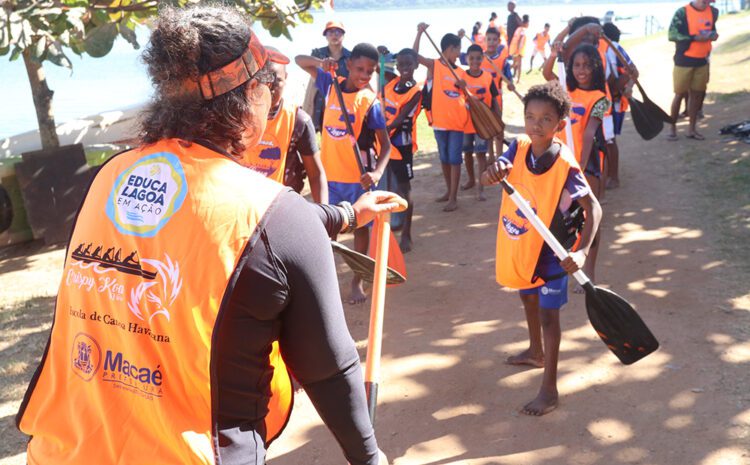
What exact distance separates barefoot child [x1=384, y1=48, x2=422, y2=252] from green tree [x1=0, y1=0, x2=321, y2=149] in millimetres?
1668

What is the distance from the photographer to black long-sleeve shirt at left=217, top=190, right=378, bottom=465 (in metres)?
1.59

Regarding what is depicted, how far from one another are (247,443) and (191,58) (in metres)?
0.83

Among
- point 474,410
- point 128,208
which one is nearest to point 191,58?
point 128,208

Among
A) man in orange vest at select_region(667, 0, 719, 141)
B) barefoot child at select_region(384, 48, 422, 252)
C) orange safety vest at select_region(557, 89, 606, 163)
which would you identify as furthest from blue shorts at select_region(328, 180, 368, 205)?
man in orange vest at select_region(667, 0, 719, 141)

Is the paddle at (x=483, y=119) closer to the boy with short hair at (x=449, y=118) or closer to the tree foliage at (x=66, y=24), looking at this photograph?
the boy with short hair at (x=449, y=118)

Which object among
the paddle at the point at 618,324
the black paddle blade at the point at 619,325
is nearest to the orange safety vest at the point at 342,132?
the paddle at the point at 618,324

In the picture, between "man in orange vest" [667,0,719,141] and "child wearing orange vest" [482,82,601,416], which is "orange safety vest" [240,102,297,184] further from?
"man in orange vest" [667,0,719,141]

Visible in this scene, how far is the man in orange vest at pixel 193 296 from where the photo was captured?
5.18ft

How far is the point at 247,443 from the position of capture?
170 cm

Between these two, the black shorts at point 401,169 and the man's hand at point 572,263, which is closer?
the man's hand at point 572,263

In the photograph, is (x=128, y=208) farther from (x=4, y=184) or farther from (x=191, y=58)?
(x=4, y=184)

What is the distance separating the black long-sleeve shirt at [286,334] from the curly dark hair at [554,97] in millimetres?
2885

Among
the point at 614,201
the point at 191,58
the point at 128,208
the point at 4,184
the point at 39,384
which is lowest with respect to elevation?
the point at 614,201

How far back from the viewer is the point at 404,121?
7.45 m
